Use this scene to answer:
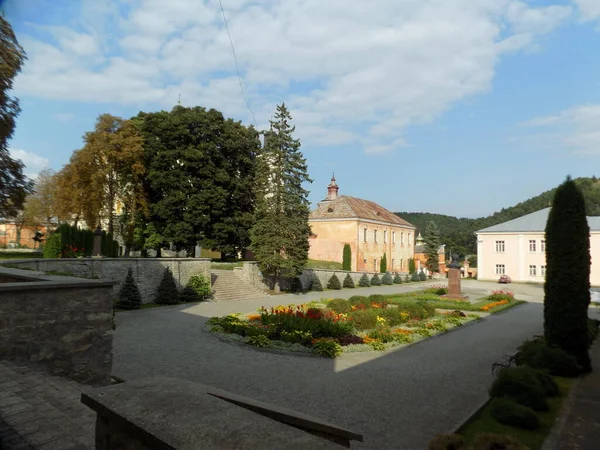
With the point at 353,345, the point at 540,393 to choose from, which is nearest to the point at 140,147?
the point at 353,345

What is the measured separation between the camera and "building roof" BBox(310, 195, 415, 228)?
4825 cm

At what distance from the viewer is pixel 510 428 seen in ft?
22.1

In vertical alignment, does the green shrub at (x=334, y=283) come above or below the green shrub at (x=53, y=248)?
below

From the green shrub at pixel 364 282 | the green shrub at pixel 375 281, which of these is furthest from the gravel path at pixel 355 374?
the green shrub at pixel 375 281

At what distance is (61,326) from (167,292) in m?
14.9

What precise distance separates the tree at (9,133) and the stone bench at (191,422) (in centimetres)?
1029

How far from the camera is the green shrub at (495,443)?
526 cm

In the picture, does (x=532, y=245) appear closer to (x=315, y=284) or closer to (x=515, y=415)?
(x=315, y=284)

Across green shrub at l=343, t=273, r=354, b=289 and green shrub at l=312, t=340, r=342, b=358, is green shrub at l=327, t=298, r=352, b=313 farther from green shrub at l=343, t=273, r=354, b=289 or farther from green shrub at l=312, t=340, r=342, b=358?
green shrub at l=343, t=273, r=354, b=289

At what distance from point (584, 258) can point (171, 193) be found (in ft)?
87.6

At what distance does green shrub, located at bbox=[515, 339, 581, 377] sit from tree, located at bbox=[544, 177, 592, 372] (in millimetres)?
551

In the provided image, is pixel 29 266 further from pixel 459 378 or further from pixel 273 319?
pixel 459 378

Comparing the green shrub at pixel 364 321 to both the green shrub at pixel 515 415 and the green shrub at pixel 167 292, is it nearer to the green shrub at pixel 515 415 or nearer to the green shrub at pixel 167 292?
the green shrub at pixel 515 415

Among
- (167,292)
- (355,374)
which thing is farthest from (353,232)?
(355,374)
